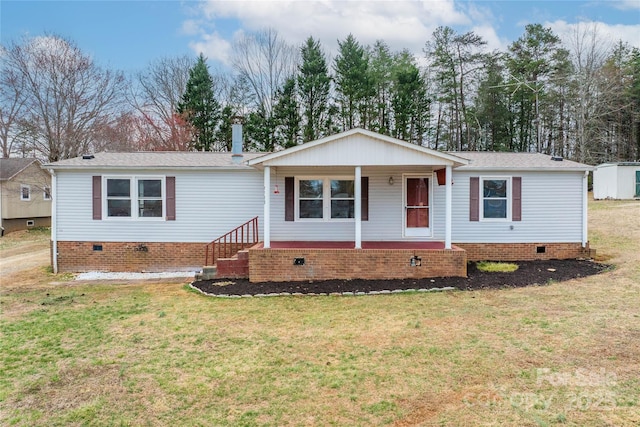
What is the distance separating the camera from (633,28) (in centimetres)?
2459

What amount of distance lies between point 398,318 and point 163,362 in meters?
3.35

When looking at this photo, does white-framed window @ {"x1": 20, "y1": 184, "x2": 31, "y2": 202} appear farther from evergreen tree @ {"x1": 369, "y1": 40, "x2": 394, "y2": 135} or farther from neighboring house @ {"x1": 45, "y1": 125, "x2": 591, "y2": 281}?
evergreen tree @ {"x1": 369, "y1": 40, "x2": 394, "y2": 135}

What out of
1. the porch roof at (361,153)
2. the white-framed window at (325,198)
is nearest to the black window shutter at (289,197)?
the white-framed window at (325,198)

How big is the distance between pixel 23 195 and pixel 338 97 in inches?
766

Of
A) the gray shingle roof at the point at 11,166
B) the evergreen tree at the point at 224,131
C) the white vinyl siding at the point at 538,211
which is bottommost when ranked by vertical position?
the white vinyl siding at the point at 538,211

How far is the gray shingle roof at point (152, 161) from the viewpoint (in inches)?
382

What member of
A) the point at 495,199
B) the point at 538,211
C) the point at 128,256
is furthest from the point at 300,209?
the point at 538,211

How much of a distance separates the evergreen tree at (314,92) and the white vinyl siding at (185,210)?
1436 centimetres

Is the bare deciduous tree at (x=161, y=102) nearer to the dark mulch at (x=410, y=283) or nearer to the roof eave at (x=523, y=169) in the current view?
the dark mulch at (x=410, y=283)

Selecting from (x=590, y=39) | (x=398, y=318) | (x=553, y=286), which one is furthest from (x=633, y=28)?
(x=398, y=318)

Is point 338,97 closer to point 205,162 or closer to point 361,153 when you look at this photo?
point 205,162

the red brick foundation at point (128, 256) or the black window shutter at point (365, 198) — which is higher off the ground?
the black window shutter at point (365, 198)

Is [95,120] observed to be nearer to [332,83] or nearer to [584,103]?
[332,83]

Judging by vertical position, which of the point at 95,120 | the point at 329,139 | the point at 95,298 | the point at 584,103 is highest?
the point at 584,103
